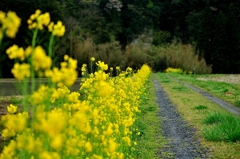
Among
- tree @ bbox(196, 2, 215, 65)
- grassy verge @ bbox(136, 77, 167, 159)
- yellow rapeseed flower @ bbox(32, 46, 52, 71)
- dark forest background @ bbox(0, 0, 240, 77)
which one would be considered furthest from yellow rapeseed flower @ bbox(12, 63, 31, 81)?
tree @ bbox(196, 2, 215, 65)

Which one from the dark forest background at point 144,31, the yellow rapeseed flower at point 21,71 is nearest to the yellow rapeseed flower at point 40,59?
the yellow rapeseed flower at point 21,71

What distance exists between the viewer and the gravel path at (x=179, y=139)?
5500 millimetres

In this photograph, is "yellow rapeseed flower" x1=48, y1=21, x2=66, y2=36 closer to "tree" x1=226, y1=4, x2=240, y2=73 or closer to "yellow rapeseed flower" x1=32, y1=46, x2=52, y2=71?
"yellow rapeseed flower" x1=32, y1=46, x2=52, y2=71

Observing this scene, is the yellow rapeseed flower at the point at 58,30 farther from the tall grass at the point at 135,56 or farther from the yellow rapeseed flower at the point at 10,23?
the tall grass at the point at 135,56

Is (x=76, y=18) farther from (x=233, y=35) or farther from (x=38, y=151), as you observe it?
(x=38, y=151)

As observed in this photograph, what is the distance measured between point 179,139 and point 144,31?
152 feet

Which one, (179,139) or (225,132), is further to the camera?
(179,139)

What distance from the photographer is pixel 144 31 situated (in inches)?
2053

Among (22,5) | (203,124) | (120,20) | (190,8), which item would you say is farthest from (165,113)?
(190,8)

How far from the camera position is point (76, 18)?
45125 millimetres

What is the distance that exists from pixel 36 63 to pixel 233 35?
1463 inches

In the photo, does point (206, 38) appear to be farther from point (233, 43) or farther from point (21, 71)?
point (21, 71)

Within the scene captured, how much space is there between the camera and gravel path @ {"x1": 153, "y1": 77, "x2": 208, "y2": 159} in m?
5.50

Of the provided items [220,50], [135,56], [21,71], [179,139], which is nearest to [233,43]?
[220,50]
